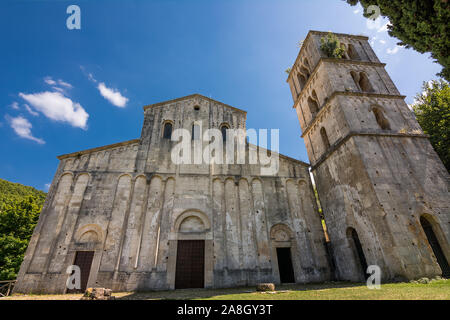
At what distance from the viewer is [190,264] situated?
12.7 m

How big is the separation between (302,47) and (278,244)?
17.3 metres

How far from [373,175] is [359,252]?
453cm

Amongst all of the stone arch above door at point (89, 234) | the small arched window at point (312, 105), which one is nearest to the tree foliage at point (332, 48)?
the small arched window at point (312, 105)

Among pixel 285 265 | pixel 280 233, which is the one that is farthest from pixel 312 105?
pixel 285 265

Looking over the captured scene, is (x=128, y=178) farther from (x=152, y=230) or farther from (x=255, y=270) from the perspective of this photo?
(x=255, y=270)

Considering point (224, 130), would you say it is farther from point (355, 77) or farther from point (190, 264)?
point (355, 77)

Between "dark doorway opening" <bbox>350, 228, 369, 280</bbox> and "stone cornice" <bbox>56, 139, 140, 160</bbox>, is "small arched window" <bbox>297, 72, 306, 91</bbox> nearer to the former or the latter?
"dark doorway opening" <bbox>350, 228, 369, 280</bbox>

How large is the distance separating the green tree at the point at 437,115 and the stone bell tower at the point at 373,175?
15.7ft

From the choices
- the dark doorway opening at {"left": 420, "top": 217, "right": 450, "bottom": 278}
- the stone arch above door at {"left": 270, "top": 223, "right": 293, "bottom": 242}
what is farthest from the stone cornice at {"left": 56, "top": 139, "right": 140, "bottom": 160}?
the dark doorway opening at {"left": 420, "top": 217, "right": 450, "bottom": 278}

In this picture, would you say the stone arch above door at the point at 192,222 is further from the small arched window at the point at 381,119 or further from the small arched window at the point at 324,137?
the small arched window at the point at 381,119

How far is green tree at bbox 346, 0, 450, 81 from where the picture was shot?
309 inches

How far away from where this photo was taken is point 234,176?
15266 mm

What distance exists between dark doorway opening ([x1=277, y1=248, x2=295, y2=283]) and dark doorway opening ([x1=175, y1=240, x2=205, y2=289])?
4.87 m
